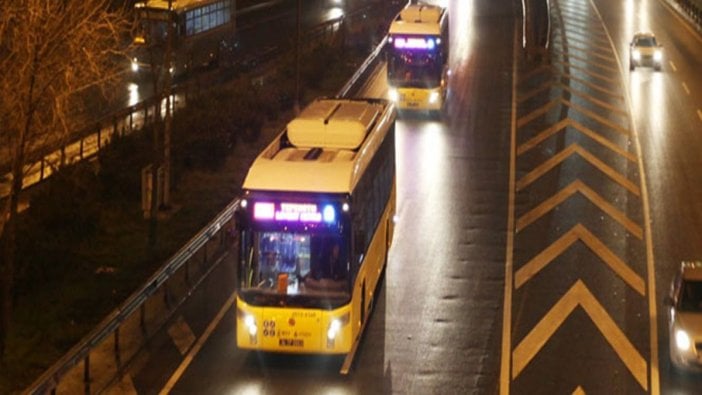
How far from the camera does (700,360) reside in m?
20.1

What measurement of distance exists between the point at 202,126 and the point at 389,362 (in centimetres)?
1960

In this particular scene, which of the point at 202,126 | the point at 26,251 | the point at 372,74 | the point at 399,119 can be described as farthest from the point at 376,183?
the point at 372,74

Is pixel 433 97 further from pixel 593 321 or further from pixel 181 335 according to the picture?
pixel 181 335

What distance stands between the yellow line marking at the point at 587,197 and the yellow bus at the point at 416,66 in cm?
1050

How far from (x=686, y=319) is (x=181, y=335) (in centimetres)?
868

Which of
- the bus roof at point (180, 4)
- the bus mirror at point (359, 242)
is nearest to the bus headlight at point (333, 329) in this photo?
the bus mirror at point (359, 242)

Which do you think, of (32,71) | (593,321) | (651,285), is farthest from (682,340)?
(32,71)

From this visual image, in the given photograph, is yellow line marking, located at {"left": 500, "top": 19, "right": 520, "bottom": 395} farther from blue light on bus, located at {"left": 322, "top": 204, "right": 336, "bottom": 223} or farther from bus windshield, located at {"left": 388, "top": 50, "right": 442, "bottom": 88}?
blue light on bus, located at {"left": 322, "top": 204, "right": 336, "bottom": 223}

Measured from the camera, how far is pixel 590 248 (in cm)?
2859

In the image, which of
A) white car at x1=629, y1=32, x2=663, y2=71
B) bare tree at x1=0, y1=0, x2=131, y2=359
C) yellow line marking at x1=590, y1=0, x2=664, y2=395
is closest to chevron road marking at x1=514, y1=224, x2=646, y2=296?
yellow line marking at x1=590, y1=0, x2=664, y2=395

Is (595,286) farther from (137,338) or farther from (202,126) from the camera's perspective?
(202,126)

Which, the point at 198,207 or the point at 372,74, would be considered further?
the point at 372,74

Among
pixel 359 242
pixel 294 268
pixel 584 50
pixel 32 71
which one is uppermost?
pixel 32 71

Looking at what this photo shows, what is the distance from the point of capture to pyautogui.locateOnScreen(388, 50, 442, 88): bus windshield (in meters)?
44.6
